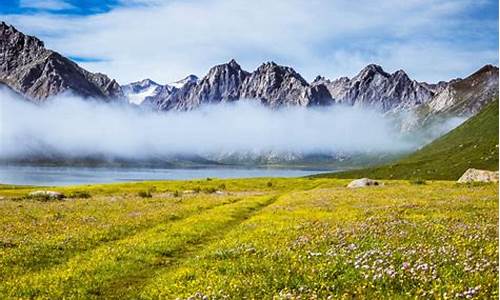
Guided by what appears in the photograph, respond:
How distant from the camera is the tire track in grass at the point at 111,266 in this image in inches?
705

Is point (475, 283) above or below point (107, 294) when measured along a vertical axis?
above

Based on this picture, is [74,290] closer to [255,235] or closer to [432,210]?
[255,235]

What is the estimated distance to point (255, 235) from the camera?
28.8 metres

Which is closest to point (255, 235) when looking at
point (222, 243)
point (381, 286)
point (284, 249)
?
point (222, 243)

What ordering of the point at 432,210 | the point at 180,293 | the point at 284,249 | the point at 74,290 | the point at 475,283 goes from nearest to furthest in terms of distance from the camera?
the point at 475,283, the point at 180,293, the point at 74,290, the point at 284,249, the point at 432,210

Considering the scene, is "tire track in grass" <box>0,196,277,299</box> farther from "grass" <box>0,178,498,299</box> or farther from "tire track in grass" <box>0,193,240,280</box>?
"tire track in grass" <box>0,193,240,280</box>

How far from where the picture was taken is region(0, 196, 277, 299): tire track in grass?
17.9 m

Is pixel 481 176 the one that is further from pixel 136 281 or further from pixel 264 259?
pixel 136 281

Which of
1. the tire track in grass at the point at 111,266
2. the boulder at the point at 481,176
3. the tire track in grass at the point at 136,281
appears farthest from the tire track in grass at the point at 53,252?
the boulder at the point at 481,176

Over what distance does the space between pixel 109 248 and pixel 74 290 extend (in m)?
8.80

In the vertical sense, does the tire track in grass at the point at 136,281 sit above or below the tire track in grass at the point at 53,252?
below

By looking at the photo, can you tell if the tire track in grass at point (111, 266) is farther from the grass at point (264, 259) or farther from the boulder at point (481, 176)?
the boulder at point (481, 176)

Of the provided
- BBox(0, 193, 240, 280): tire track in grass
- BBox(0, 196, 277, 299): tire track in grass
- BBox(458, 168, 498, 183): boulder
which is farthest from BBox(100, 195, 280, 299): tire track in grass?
BBox(458, 168, 498, 183): boulder

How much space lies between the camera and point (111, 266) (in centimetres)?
2188
